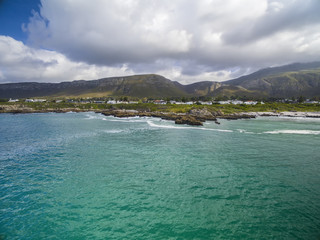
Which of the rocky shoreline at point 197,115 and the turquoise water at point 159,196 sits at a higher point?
the rocky shoreline at point 197,115

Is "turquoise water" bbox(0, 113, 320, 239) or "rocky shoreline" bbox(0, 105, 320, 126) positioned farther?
"rocky shoreline" bbox(0, 105, 320, 126)

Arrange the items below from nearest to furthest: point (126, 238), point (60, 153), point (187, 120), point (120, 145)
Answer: point (126, 238), point (60, 153), point (120, 145), point (187, 120)

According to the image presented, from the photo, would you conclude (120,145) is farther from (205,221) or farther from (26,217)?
(205,221)

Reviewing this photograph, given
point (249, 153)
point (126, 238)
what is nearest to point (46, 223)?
point (126, 238)

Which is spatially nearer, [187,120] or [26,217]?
[26,217]

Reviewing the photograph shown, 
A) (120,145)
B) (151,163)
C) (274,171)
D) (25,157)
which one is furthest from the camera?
(120,145)

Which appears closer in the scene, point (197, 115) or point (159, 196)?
point (159, 196)

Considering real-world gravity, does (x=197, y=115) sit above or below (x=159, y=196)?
above

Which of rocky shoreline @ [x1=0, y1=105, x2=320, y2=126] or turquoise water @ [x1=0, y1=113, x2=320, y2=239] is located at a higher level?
rocky shoreline @ [x1=0, y1=105, x2=320, y2=126]

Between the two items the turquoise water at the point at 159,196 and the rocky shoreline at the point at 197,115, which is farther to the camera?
the rocky shoreline at the point at 197,115

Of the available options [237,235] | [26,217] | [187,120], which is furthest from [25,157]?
[187,120]
